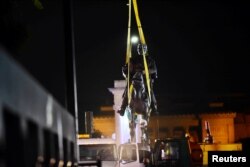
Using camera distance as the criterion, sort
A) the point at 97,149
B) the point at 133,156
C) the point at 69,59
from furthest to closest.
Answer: the point at 97,149, the point at 133,156, the point at 69,59

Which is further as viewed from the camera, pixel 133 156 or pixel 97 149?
pixel 97 149

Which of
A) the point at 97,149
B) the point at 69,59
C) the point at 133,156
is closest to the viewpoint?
the point at 69,59

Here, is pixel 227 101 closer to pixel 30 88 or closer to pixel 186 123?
pixel 186 123

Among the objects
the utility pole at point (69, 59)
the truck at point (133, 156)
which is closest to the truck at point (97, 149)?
the truck at point (133, 156)

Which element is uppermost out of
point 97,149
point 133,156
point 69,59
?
point 69,59

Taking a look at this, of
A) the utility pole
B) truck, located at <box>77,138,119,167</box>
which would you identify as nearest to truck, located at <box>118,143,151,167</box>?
truck, located at <box>77,138,119,167</box>

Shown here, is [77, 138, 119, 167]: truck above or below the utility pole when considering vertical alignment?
below

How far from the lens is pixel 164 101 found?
62.8 m

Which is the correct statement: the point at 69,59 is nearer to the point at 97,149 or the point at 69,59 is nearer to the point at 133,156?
the point at 133,156

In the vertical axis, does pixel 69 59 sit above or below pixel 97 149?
above

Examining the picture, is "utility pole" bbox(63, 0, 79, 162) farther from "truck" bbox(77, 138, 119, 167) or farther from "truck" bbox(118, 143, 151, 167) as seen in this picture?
"truck" bbox(77, 138, 119, 167)

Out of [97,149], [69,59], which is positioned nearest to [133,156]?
[97,149]

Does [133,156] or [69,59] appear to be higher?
[69,59]

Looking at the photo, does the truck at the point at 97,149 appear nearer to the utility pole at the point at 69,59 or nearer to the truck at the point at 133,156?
the truck at the point at 133,156
